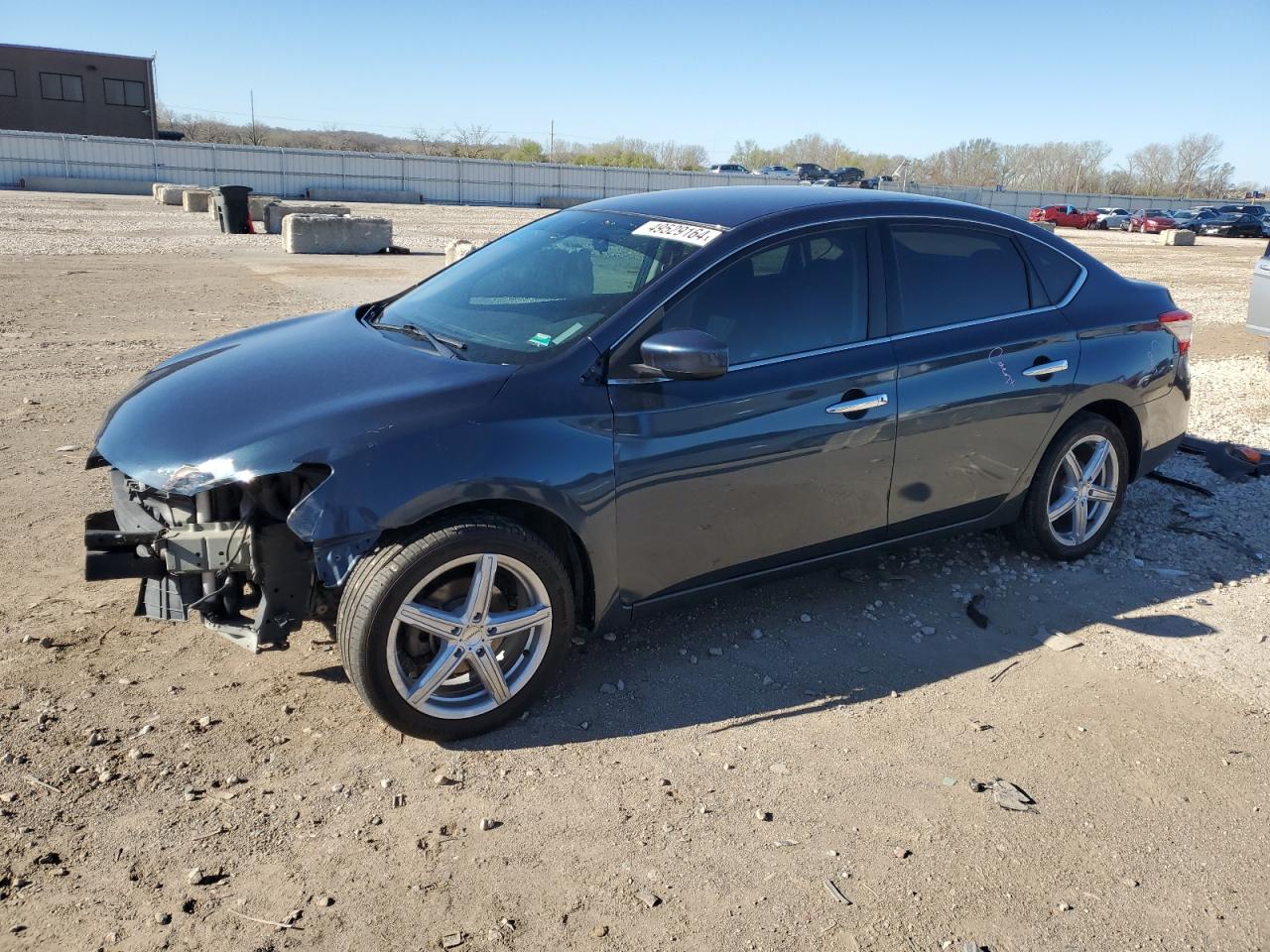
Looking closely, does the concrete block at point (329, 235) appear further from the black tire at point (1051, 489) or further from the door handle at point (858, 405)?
the door handle at point (858, 405)

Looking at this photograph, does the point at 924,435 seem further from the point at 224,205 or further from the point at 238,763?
the point at 224,205

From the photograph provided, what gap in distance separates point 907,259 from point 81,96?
72230mm

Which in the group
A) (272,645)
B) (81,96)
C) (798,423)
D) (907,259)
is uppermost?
(81,96)

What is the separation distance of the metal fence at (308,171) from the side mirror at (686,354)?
115ft

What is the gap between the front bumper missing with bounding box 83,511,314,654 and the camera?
3.42 meters

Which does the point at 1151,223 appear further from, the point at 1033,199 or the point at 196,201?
the point at 196,201

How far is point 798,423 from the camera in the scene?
408cm

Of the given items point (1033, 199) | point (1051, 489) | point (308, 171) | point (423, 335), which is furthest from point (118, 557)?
point (1033, 199)

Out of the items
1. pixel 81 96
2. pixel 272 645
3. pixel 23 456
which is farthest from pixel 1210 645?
pixel 81 96

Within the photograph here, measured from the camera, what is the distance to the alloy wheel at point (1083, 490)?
520cm

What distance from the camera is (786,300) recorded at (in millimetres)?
4199

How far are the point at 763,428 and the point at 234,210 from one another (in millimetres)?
23676

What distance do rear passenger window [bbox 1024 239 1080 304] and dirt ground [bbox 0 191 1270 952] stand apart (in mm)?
1410

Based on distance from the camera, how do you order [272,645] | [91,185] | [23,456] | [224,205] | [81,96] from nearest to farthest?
[272,645], [23,456], [224,205], [91,185], [81,96]
